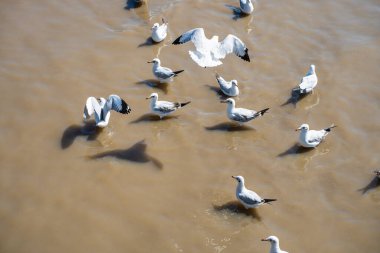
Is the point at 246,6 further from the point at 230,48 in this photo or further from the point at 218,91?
the point at 218,91

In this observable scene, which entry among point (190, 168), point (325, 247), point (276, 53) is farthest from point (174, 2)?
point (325, 247)

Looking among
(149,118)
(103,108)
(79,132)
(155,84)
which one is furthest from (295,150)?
(79,132)

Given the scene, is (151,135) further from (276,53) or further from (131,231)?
(276,53)

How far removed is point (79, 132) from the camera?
875 centimetres

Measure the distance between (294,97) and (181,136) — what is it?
2740mm

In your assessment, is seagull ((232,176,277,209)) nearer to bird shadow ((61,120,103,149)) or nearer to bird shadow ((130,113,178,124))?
bird shadow ((130,113,178,124))

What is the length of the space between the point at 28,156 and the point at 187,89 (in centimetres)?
357

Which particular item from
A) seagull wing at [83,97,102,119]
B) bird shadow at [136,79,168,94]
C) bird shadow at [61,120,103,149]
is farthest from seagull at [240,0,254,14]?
bird shadow at [61,120,103,149]

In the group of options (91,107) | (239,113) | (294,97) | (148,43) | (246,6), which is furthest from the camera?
(246,6)

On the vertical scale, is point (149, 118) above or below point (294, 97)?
below

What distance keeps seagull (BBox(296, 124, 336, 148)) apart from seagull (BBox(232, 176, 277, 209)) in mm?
1746

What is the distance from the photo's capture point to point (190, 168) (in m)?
8.20

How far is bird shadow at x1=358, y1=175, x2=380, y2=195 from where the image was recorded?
802 cm

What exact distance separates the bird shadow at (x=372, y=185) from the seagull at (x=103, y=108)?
438 centimetres
